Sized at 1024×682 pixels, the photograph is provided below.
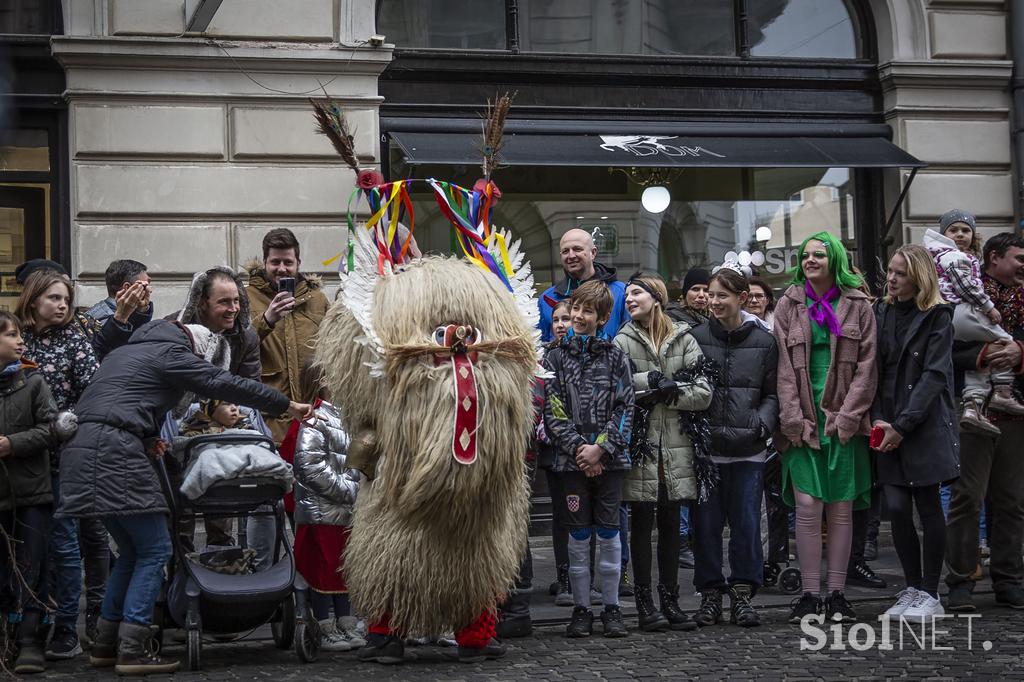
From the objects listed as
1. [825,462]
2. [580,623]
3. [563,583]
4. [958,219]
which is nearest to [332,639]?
[580,623]

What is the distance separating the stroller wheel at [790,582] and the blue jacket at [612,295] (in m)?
1.75

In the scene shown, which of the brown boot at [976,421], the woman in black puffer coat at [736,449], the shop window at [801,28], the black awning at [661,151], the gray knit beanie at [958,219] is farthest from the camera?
the shop window at [801,28]

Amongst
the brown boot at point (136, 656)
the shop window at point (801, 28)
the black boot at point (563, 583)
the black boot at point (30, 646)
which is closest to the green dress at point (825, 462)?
the black boot at point (563, 583)

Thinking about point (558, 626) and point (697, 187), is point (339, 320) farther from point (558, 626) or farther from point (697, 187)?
point (697, 187)

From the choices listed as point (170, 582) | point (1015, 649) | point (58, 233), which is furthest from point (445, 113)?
point (1015, 649)

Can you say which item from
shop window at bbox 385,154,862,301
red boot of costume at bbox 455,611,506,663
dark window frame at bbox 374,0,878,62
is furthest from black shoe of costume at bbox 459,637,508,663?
dark window frame at bbox 374,0,878,62

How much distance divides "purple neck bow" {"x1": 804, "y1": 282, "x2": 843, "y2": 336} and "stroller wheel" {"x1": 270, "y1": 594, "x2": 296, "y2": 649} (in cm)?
302

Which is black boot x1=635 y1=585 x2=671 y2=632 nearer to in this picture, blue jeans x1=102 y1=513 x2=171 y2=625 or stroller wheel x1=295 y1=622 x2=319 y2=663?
stroller wheel x1=295 y1=622 x2=319 y2=663

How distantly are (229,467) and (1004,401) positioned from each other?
13.7 feet

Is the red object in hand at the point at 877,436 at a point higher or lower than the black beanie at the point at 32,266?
lower

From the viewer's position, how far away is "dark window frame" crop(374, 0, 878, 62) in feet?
34.9

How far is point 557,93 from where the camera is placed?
1069 cm

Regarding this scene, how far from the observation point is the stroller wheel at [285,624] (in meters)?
6.43

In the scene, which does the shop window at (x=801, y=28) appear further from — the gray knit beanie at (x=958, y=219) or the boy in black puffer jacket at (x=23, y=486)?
the boy in black puffer jacket at (x=23, y=486)
